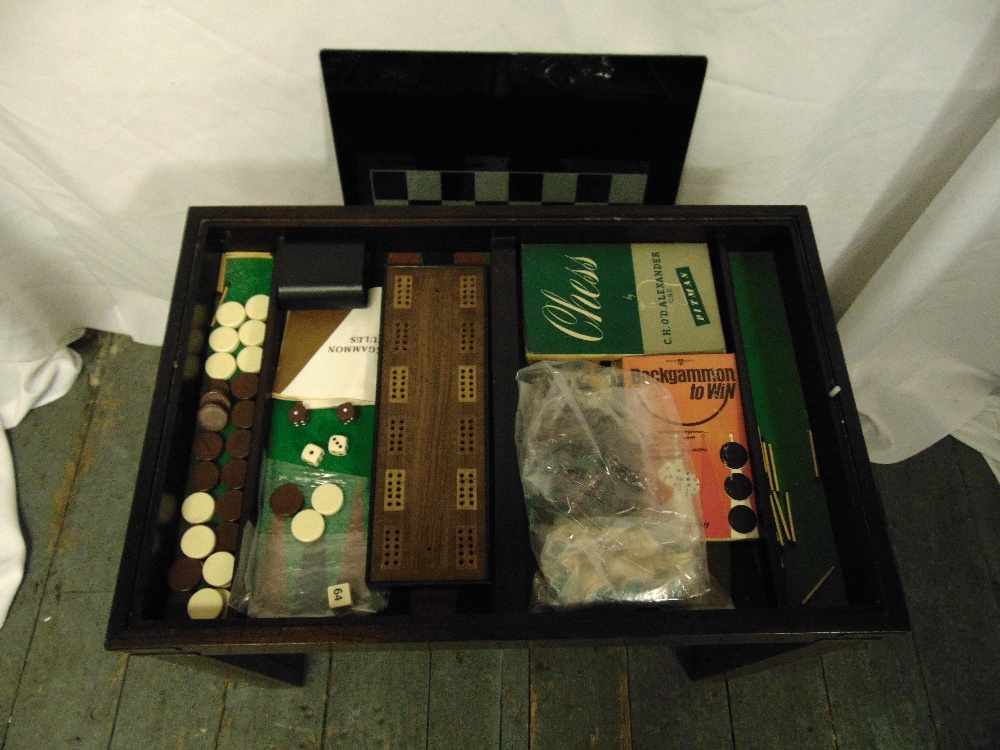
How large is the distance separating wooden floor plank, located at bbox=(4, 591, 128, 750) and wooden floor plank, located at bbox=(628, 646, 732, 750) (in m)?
1.07

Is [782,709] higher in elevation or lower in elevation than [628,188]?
lower

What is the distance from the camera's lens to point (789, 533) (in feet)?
3.10

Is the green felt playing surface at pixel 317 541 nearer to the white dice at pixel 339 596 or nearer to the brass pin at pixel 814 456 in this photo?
the white dice at pixel 339 596

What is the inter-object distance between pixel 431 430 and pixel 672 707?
0.88 metres

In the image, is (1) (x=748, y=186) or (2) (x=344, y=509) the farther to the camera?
(1) (x=748, y=186)

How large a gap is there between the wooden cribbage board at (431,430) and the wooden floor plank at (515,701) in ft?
2.10

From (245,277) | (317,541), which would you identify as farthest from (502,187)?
(317,541)

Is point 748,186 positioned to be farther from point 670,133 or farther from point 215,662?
point 215,662

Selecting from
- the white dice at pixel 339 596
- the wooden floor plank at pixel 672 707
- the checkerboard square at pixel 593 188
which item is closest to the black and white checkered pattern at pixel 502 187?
the checkerboard square at pixel 593 188

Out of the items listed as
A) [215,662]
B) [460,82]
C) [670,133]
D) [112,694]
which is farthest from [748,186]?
[112,694]

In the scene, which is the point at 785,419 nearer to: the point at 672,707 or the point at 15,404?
the point at 672,707

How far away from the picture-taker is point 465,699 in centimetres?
141

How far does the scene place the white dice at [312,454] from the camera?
0.99 metres

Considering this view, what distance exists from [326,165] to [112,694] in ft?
3.78
